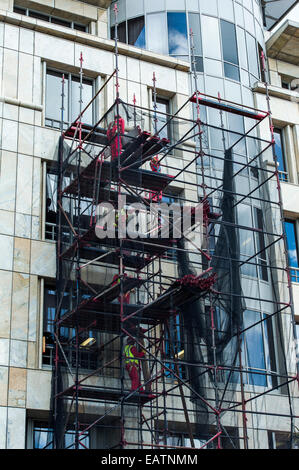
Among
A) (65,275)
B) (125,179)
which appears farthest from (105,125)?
(65,275)

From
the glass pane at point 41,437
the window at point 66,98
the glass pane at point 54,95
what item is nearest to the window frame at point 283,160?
the window at point 66,98

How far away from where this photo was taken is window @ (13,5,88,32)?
35.7 m

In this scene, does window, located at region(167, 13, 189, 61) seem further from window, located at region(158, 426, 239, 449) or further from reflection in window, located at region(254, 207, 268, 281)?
window, located at region(158, 426, 239, 449)

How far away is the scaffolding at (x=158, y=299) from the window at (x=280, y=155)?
17.9ft

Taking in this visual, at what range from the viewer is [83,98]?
33500 mm

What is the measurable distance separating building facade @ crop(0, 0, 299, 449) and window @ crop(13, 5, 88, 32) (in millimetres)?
41

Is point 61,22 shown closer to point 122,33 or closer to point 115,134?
point 122,33

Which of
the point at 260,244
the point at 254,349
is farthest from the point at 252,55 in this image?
the point at 254,349

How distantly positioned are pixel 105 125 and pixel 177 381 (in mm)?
8785

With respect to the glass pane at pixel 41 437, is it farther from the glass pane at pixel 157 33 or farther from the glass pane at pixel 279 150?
the glass pane at pixel 157 33

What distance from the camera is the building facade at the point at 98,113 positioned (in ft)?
90.3

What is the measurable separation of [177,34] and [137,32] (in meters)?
1.69

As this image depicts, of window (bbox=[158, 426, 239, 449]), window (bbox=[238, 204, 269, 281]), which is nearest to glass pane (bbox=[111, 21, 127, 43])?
window (bbox=[238, 204, 269, 281])
